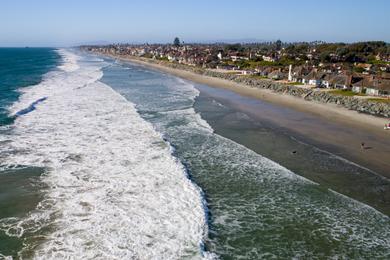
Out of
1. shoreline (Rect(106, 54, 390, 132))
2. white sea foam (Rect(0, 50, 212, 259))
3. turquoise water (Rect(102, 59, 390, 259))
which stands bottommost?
shoreline (Rect(106, 54, 390, 132))

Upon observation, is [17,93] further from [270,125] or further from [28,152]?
[270,125]

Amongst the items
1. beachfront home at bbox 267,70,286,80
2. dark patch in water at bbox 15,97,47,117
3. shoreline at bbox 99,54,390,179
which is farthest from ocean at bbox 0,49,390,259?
beachfront home at bbox 267,70,286,80

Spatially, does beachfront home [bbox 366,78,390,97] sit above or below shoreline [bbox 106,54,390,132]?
above

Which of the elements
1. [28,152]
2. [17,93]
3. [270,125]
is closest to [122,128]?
[28,152]

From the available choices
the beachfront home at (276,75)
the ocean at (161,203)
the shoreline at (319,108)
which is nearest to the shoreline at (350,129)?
the shoreline at (319,108)

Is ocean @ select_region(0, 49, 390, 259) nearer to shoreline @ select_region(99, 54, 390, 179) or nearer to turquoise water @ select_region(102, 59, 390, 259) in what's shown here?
turquoise water @ select_region(102, 59, 390, 259)

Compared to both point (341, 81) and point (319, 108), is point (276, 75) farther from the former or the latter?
point (319, 108)

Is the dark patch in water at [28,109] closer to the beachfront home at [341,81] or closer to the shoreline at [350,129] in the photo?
the shoreline at [350,129]
